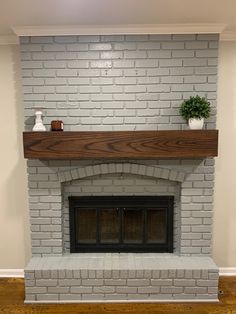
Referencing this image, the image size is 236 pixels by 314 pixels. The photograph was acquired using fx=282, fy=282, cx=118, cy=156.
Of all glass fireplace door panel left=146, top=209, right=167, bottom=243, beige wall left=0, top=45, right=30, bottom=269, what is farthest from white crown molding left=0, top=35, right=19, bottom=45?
glass fireplace door panel left=146, top=209, right=167, bottom=243

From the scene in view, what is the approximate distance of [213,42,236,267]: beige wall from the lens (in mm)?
2642

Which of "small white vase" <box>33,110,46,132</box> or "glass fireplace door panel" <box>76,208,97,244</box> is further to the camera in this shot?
"glass fireplace door panel" <box>76,208,97,244</box>

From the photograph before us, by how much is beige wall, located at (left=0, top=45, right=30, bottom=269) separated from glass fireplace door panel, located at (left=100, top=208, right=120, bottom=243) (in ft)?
2.52

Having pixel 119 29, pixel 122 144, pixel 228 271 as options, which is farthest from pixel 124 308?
pixel 119 29

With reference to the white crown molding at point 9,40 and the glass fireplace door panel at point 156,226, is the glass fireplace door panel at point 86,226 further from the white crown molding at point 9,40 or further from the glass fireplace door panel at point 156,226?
the white crown molding at point 9,40

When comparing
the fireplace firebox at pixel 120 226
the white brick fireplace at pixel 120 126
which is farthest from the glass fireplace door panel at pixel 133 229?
the white brick fireplace at pixel 120 126

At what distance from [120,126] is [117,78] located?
0.43 meters

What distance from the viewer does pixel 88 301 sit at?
2.49 meters

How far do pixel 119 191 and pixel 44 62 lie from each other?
4.43 feet

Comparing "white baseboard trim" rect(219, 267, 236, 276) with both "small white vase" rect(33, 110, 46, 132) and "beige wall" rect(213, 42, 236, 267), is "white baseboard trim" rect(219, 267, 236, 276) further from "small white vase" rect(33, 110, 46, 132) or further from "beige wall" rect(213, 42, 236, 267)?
"small white vase" rect(33, 110, 46, 132)

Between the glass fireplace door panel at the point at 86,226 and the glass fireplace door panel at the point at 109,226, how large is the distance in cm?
7

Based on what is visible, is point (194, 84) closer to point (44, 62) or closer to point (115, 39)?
point (115, 39)

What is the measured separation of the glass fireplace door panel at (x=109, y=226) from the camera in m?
2.75

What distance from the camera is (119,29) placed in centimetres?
240
